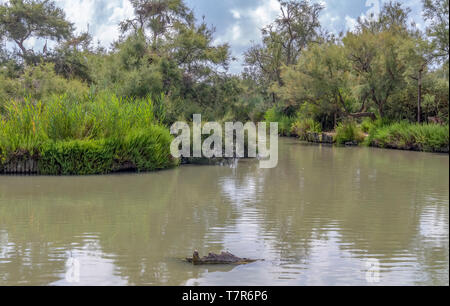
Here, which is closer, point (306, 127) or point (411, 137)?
point (411, 137)

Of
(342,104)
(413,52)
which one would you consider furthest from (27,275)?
(342,104)

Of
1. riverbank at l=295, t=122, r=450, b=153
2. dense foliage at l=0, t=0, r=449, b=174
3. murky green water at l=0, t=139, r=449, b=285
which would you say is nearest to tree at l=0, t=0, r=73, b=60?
dense foliage at l=0, t=0, r=449, b=174

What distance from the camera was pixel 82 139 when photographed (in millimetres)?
13445

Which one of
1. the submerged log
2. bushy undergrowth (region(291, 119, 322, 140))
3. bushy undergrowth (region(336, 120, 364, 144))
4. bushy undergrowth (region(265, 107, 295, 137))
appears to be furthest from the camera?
Result: bushy undergrowth (region(265, 107, 295, 137))

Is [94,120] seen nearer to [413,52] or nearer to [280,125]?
[413,52]

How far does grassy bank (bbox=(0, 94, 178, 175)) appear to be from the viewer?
42.1 feet

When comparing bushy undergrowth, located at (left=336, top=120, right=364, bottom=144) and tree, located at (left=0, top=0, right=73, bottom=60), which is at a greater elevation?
tree, located at (left=0, top=0, right=73, bottom=60)

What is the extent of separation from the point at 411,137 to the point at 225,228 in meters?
16.1

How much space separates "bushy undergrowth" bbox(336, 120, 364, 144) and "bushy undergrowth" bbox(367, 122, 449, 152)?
3.36ft

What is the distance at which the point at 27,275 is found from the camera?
514cm

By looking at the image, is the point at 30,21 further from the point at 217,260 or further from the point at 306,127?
the point at 217,260

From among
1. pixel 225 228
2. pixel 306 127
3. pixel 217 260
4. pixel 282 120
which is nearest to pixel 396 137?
pixel 306 127

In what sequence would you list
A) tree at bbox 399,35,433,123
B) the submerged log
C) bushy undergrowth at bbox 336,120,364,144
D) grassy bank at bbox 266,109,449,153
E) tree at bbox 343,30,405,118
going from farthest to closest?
bushy undergrowth at bbox 336,120,364,144, tree at bbox 343,30,405,118, tree at bbox 399,35,433,123, grassy bank at bbox 266,109,449,153, the submerged log

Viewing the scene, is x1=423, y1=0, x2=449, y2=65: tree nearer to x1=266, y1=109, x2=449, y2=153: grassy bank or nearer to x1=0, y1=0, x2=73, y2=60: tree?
x1=266, y1=109, x2=449, y2=153: grassy bank
